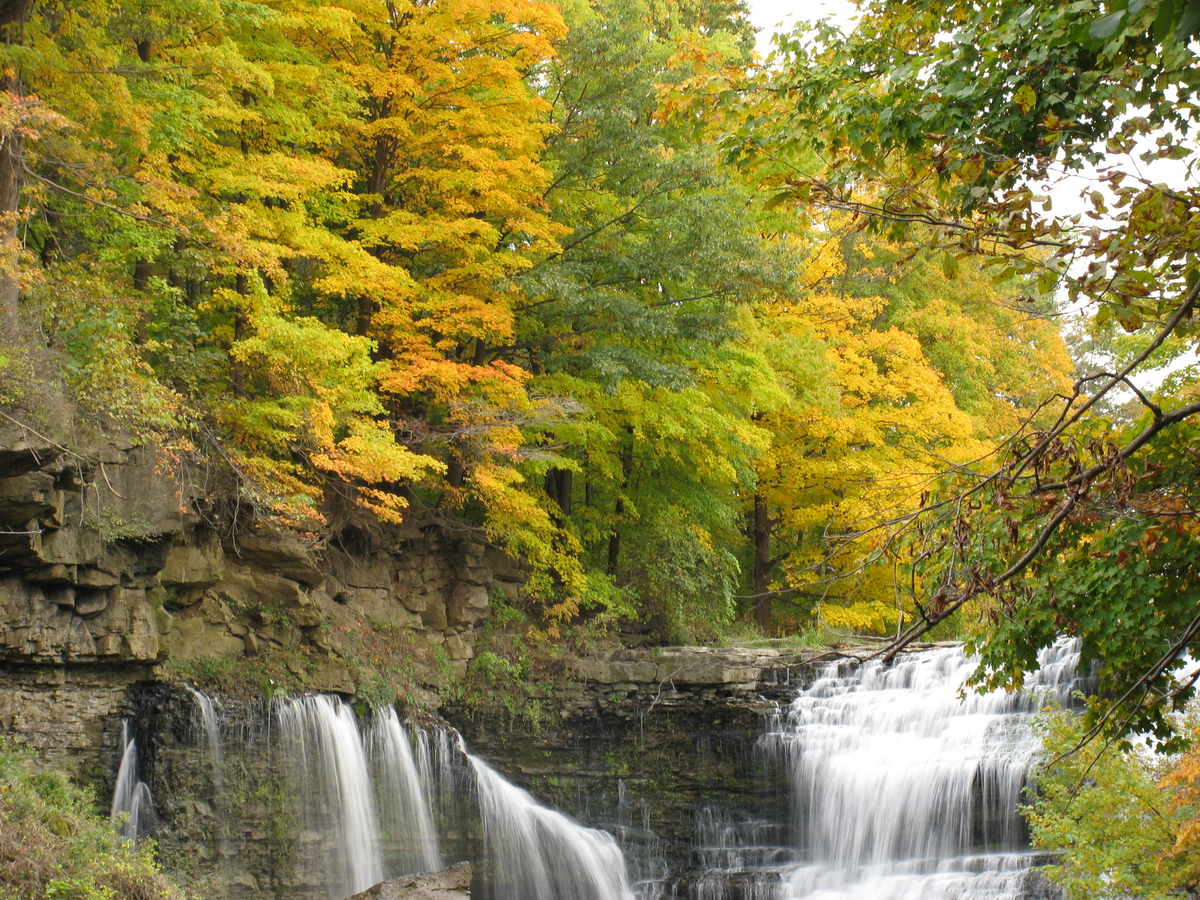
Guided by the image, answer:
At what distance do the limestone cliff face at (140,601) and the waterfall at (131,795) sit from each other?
0.19 metres

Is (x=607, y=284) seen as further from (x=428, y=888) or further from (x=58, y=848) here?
(x=58, y=848)

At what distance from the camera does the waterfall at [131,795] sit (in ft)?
34.7

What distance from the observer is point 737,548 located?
2352 cm

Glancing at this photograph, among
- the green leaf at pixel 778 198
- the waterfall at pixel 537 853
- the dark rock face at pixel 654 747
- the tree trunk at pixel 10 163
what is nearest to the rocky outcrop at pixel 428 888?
the waterfall at pixel 537 853

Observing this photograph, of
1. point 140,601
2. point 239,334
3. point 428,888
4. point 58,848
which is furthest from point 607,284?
point 58,848

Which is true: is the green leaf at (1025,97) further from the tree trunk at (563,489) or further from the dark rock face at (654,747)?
the tree trunk at (563,489)

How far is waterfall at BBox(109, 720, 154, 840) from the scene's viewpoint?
1056 cm

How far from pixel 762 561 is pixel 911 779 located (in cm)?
946

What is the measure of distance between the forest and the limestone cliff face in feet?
1.38

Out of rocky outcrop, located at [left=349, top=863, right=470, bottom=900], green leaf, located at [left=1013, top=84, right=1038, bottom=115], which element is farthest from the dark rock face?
green leaf, located at [left=1013, top=84, right=1038, bottom=115]

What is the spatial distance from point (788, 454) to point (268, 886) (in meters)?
12.9

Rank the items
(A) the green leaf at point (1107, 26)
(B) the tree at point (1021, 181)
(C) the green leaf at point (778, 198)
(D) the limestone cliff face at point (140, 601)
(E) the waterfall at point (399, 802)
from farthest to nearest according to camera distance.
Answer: (E) the waterfall at point (399, 802) → (D) the limestone cliff face at point (140, 601) → (C) the green leaf at point (778, 198) → (B) the tree at point (1021, 181) → (A) the green leaf at point (1107, 26)

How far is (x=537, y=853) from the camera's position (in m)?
13.5

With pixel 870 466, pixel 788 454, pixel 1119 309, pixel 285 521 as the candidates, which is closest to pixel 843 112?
pixel 1119 309
